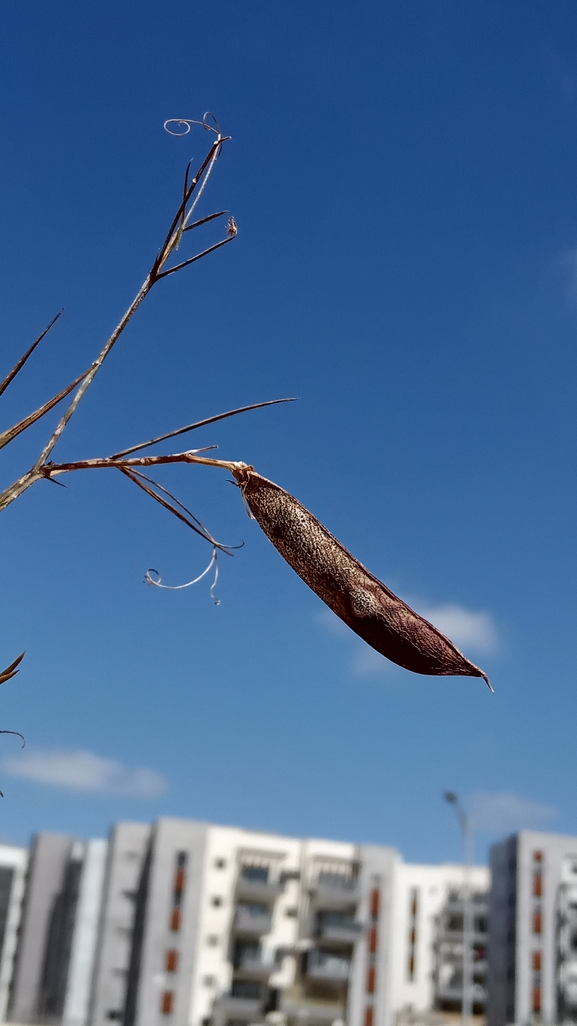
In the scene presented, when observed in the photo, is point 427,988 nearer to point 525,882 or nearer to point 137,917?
point 525,882

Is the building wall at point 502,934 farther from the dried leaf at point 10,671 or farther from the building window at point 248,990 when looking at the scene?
the dried leaf at point 10,671

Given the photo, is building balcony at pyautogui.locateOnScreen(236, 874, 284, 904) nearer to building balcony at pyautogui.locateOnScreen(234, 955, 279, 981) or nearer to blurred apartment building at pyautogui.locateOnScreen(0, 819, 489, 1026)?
blurred apartment building at pyautogui.locateOnScreen(0, 819, 489, 1026)

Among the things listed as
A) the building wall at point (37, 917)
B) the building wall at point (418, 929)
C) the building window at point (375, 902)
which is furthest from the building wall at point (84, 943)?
the building wall at point (418, 929)

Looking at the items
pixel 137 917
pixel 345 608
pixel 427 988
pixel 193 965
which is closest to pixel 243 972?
pixel 193 965

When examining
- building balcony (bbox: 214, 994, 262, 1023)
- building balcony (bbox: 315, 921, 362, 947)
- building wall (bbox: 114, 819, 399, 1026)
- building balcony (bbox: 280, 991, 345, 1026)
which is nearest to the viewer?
building balcony (bbox: 214, 994, 262, 1023)

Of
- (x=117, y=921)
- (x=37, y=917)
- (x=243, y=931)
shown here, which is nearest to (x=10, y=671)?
(x=243, y=931)

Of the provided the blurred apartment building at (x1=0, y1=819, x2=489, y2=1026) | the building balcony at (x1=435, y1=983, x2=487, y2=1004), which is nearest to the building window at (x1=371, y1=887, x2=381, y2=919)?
the blurred apartment building at (x1=0, y1=819, x2=489, y2=1026)
